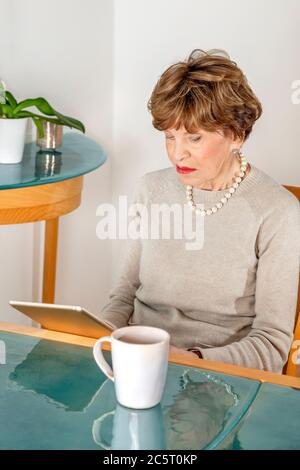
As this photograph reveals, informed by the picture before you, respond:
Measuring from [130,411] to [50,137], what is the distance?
1.31 metres

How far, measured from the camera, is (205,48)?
2703 millimetres

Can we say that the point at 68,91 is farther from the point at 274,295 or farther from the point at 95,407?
the point at 95,407

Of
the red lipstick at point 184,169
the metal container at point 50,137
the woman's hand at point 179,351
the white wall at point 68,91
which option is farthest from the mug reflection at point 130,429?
the white wall at point 68,91

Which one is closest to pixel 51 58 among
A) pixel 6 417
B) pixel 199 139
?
pixel 199 139

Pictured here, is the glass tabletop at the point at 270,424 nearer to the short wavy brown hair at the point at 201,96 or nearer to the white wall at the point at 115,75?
the short wavy brown hair at the point at 201,96

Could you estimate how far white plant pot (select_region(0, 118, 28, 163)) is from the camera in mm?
2125

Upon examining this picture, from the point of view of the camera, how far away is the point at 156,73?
9.28ft

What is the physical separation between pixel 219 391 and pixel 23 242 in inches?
61.8

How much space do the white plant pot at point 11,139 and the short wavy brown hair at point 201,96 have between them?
21.7 inches

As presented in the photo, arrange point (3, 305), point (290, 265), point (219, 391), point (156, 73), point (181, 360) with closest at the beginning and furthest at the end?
point (219, 391) < point (181, 360) < point (290, 265) < point (3, 305) < point (156, 73)

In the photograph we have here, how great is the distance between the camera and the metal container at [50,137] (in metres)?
2.27

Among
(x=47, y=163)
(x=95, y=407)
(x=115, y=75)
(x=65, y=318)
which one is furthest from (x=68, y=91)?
(x=95, y=407)

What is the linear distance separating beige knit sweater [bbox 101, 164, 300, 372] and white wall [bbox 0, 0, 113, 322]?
83 centimetres

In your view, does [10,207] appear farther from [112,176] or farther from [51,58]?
[112,176]
